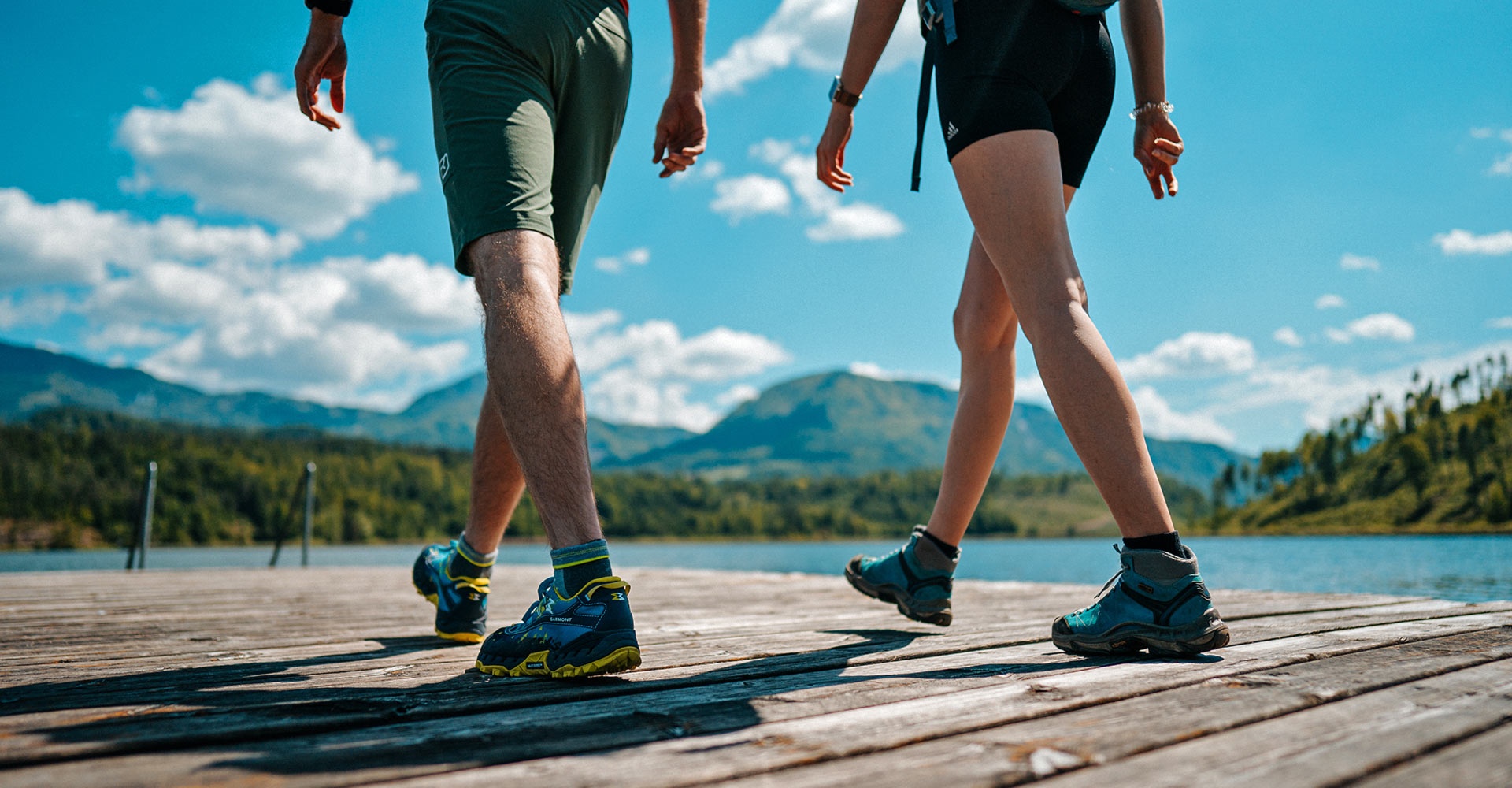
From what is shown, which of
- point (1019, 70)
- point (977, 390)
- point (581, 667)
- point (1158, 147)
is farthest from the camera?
point (977, 390)

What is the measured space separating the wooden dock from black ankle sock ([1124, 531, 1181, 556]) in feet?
0.72

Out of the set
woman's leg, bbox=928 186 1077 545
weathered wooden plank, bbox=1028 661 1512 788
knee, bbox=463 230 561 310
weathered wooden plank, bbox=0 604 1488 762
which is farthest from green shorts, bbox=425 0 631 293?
weathered wooden plank, bbox=1028 661 1512 788

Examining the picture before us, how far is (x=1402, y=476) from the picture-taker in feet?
320

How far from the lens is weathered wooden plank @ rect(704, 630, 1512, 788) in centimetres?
96

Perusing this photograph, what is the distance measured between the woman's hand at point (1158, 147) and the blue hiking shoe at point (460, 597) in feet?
7.03

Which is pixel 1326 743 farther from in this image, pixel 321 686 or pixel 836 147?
pixel 836 147

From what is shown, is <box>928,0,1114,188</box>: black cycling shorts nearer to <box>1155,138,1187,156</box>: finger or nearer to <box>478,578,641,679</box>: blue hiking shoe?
<box>1155,138,1187,156</box>: finger

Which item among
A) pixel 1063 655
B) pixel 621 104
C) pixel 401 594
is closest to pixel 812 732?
pixel 1063 655

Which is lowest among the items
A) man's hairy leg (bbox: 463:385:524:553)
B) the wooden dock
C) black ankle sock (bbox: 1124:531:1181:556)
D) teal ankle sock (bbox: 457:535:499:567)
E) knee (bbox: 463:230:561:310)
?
the wooden dock

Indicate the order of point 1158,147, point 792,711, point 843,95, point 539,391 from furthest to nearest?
1. point 843,95
2. point 1158,147
3. point 539,391
4. point 792,711

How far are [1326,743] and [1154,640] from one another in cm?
73

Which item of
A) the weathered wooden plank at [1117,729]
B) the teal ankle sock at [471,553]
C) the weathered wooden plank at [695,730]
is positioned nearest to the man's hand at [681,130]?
the teal ankle sock at [471,553]

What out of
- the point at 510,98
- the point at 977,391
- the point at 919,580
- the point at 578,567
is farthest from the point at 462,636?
the point at 977,391

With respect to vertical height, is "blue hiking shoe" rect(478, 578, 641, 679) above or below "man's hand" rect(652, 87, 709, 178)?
below
